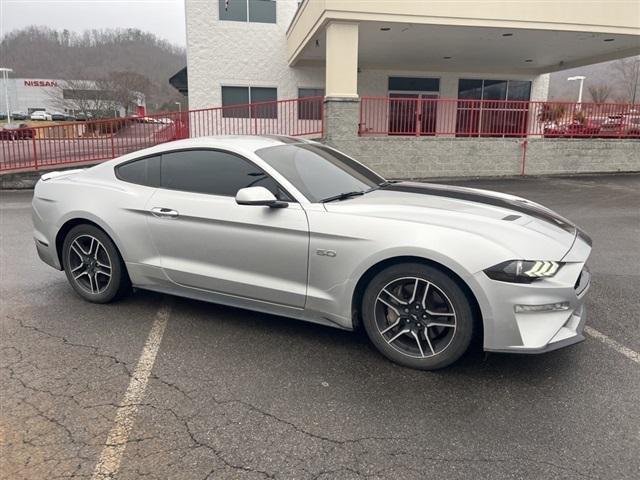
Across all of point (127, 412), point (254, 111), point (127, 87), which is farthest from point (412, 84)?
point (127, 87)

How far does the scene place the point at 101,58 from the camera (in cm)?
5834

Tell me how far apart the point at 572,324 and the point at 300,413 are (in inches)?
67.7

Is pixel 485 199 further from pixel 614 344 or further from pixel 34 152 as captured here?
pixel 34 152

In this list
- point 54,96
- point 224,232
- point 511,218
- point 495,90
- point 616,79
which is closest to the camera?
point 511,218

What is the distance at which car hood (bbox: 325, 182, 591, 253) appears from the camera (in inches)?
123

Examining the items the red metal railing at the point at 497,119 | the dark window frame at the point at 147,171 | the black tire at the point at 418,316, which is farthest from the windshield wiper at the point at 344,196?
the red metal railing at the point at 497,119

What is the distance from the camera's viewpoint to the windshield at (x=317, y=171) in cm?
370

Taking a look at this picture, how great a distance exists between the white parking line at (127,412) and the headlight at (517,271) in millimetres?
2168

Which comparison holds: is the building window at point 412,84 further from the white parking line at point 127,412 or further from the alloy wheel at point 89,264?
the white parking line at point 127,412

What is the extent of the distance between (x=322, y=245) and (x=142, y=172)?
1878 millimetres

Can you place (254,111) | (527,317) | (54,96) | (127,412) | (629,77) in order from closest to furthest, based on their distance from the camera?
1. (127,412)
2. (527,317)
3. (254,111)
4. (629,77)
5. (54,96)

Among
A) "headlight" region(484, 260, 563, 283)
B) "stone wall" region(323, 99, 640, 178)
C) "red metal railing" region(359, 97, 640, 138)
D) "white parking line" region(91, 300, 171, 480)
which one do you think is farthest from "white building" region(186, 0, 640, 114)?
"headlight" region(484, 260, 563, 283)

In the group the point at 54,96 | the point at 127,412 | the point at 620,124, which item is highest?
the point at 54,96

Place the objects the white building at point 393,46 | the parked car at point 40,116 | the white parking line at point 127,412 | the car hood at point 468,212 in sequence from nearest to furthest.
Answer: the white parking line at point 127,412, the car hood at point 468,212, the white building at point 393,46, the parked car at point 40,116
